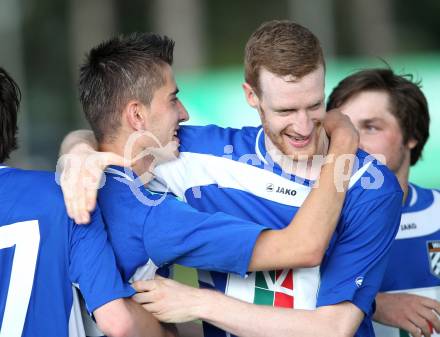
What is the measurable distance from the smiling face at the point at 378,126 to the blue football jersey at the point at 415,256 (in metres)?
0.25

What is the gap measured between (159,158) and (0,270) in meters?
0.86

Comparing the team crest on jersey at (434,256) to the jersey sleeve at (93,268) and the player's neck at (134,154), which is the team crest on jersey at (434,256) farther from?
the jersey sleeve at (93,268)

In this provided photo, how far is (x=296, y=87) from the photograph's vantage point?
3078 mm

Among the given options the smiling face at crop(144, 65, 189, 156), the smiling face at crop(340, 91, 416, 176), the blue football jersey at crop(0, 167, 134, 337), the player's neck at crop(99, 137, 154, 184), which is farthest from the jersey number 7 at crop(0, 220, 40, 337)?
the smiling face at crop(340, 91, 416, 176)

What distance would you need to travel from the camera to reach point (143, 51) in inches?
129

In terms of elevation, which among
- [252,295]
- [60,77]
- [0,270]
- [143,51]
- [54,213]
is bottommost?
[60,77]

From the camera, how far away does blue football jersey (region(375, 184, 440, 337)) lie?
391 centimetres

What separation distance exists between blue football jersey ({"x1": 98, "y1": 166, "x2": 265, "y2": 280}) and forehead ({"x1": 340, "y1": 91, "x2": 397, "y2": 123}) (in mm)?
1410

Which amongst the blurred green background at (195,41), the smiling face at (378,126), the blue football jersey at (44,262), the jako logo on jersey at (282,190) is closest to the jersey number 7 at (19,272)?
the blue football jersey at (44,262)

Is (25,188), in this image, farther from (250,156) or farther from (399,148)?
(399,148)

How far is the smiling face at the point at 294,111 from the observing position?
308 cm

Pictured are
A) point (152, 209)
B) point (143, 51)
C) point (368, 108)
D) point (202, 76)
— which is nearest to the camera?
point (152, 209)

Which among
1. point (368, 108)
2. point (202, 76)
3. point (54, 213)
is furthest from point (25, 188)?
point (202, 76)

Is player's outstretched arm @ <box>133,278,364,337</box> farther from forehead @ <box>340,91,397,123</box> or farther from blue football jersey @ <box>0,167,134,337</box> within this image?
forehead @ <box>340,91,397,123</box>
